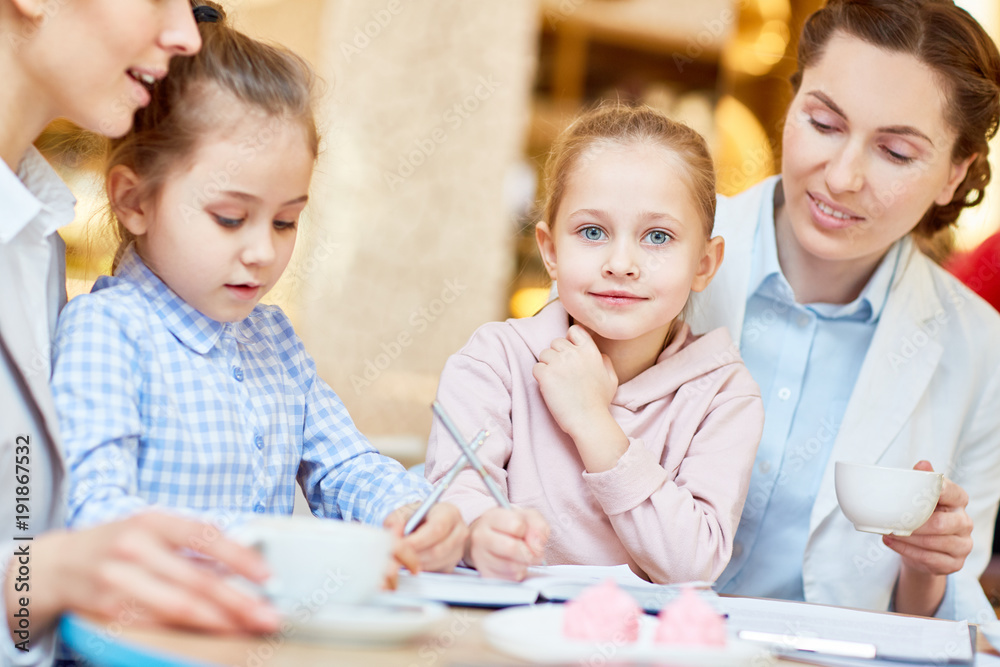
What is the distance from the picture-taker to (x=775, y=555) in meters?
1.63

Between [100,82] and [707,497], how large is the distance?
0.86 m

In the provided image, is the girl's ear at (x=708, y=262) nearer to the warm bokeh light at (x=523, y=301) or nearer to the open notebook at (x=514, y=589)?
the open notebook at (x=514, y=589)

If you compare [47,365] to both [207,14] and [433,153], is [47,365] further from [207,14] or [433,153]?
[433,153]

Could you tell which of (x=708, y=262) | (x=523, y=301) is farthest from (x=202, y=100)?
(x=523, y=301)

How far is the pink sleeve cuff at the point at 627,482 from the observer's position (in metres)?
1.13

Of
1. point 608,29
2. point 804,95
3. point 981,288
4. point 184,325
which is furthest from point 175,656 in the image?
point 608,29

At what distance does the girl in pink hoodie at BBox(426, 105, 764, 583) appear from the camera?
3.82ft

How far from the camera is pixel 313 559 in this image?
644 mm

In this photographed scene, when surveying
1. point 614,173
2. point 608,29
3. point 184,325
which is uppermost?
point 608,29

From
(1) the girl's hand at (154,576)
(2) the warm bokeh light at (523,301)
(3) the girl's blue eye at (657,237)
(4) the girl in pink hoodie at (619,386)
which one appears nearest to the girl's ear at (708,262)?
(4) the girl in pink hoodie at (619,386)

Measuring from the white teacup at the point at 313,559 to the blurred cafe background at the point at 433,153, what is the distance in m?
3.21

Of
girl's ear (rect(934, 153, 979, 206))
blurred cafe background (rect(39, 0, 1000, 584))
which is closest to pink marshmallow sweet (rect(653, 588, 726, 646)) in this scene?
girl's ear (rect(934, 153, 979, 206))

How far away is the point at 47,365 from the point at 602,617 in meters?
0.59

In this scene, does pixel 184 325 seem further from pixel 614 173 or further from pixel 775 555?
pixel 775 555
